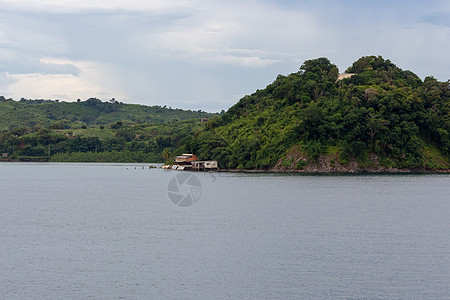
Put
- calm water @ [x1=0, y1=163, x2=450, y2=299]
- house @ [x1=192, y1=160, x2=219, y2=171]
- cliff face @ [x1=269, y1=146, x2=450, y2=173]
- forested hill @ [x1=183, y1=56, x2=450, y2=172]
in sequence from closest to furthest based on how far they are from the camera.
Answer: calm water @ [x1=0, y1=163, x2=450, y2=299], cliff face @ [x1=269, y1=146, x2=450, y2=173], forested hill @ [x1=183, y1=56, x2=450, y2=172], house @ [x1=192, y1=160, x2=219, y2=171]

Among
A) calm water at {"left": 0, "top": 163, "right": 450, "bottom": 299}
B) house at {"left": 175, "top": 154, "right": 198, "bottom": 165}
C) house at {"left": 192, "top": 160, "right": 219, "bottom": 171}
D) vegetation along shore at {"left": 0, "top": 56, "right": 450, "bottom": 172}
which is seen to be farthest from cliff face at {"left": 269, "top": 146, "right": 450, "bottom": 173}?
calm water at {"left": 0, "top": 163, "right": 450, "bottom": 299}

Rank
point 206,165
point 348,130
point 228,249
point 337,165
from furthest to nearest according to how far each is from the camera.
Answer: point 206,165 → point 348,130 → point 337,165 → point 228,249

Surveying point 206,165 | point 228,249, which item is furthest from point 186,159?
point 228,249

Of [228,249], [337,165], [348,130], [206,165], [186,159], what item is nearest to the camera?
[228,249]

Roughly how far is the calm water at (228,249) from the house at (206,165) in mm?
76906

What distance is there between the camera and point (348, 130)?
13725 cm

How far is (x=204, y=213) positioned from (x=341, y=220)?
14.6m

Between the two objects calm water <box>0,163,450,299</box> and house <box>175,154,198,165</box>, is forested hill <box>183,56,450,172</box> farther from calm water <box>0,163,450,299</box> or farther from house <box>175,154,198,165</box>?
calm water <box>0,163,450,299</box>

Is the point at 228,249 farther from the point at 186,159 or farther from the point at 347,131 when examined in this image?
the point at 186,159

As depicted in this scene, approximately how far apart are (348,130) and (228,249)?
102459 mm

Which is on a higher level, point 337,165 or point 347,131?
point 347,131

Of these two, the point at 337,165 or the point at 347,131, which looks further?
the point at 347,131

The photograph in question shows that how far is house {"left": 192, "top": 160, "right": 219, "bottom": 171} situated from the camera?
150 metres

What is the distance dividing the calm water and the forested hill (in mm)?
62390
